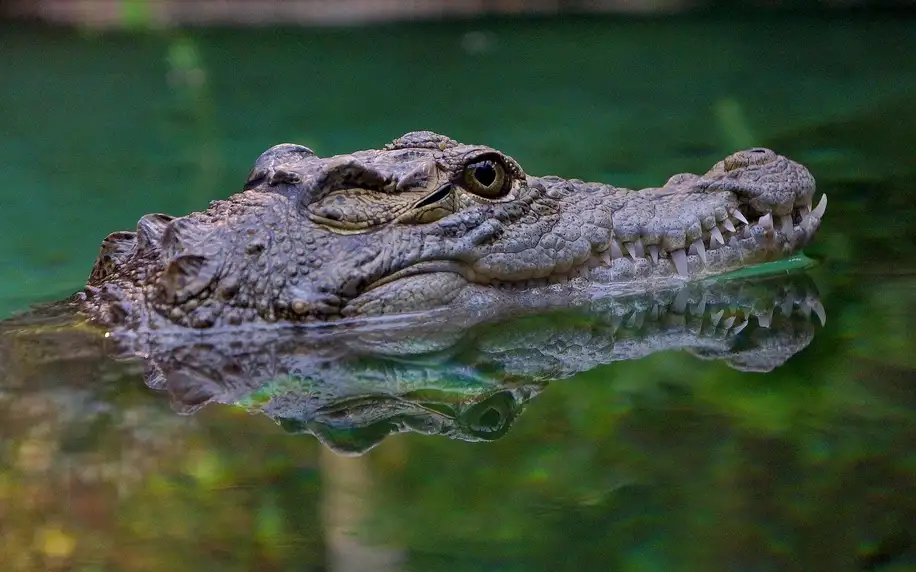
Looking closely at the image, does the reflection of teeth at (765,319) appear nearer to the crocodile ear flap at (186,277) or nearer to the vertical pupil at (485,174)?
the vertical pupil at (485,174)

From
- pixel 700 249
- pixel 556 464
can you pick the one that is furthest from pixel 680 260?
pixel 556 464

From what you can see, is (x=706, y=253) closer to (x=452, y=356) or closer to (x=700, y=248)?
(x=700, y=248)

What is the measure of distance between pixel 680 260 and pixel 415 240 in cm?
135

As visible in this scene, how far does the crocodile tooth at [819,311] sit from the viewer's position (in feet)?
14.3

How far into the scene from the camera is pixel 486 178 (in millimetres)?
4711

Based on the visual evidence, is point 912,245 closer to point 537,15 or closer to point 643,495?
point 643,495

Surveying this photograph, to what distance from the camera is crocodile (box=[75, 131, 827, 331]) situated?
4.48m

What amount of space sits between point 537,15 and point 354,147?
920cm

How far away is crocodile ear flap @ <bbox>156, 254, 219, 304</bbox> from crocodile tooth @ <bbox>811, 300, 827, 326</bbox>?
8.73 ft

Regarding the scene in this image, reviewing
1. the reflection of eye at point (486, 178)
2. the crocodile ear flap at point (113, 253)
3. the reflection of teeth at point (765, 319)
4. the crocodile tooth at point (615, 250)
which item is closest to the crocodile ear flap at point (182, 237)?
the crocodile ear flap at point (113, 253)

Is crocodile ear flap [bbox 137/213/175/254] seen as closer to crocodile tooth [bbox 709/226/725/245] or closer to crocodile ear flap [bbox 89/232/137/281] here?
crocodile ear flap [bbox 89/232/137/281]

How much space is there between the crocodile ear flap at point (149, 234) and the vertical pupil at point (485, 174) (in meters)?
1.49

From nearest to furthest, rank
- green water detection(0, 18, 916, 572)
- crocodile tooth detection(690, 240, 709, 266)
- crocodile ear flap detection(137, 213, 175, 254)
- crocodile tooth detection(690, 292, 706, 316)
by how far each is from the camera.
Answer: green water detection(0, 18, 916, 572) < crocodile tooth detection(690, 292, 706, 316) < crocodile ear flap detection(137, 213, 175, 254) < crocodile tooth detection(690, 240, 709, 266)

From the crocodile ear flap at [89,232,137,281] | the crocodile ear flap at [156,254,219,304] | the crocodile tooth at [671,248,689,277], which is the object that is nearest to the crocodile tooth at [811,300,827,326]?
the crocodile tooth at [671,248,689,277]
